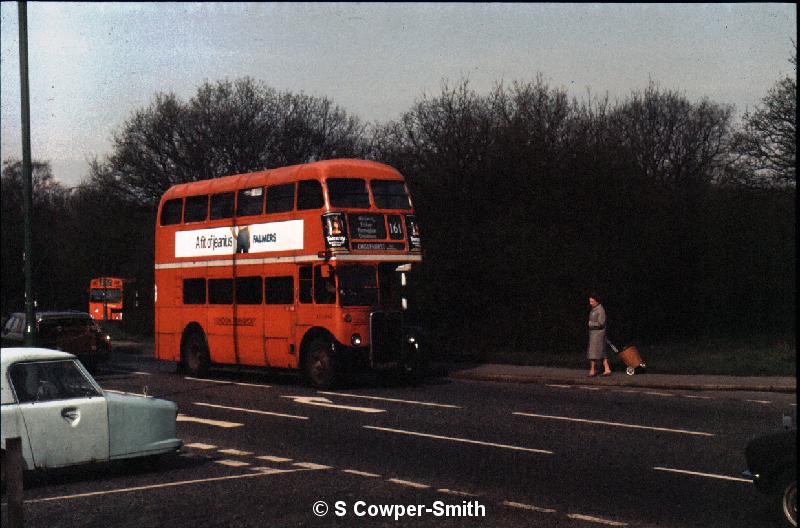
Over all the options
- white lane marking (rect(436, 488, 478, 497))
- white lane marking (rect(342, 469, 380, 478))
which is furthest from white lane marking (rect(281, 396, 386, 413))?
white lane marking (rect(436, 488, 478, 497))

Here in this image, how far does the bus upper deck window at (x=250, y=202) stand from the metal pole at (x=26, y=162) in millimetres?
7807

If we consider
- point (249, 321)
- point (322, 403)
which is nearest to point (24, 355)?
point (322, 403)

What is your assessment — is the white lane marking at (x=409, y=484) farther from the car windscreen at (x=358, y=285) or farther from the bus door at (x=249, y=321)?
the bus door at (x=249, y=321)

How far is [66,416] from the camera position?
1156cm

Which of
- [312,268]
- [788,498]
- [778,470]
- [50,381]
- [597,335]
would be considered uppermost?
[312,268]

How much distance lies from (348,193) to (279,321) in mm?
3444

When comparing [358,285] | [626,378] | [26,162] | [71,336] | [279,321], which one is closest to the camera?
[26,162]

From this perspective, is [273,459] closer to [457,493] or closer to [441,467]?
[441,467]

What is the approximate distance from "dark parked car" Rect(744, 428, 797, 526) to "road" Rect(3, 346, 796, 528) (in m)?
0.32

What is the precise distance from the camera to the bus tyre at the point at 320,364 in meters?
22.7

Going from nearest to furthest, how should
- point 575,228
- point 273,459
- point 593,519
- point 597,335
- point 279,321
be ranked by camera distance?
point 593,519
point 273,459
point 279,321
point 597,335
point 575,228

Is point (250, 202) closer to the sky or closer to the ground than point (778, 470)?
closer to the sky

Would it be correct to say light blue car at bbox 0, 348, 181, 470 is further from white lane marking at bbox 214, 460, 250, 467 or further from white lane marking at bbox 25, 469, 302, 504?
white lane marking at bbox 214, 460, 250, 467

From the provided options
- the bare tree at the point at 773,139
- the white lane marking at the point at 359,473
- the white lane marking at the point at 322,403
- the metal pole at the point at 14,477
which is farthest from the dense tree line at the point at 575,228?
the metal pole at the point at 14,477
